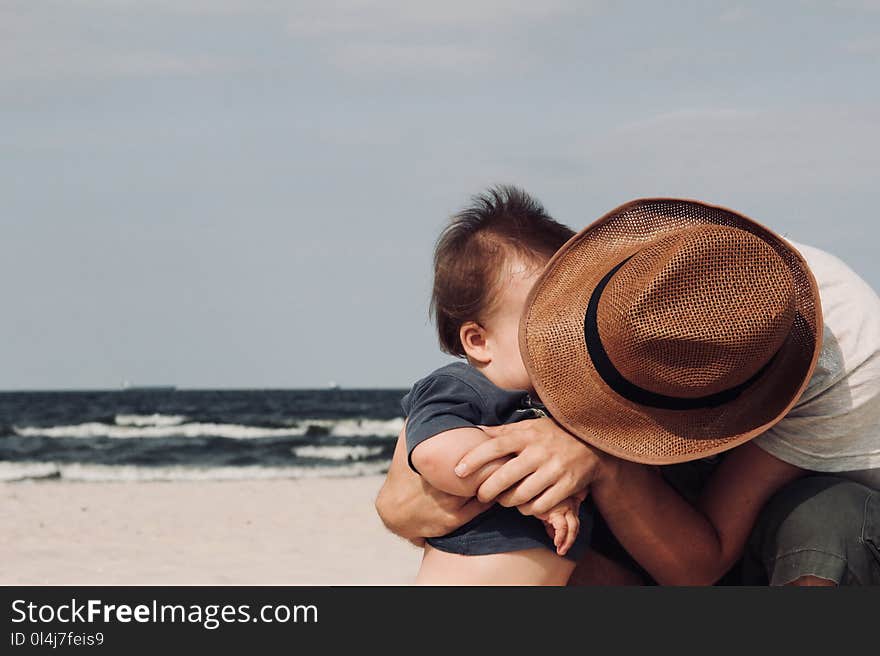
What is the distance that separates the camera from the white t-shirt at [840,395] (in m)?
2.18

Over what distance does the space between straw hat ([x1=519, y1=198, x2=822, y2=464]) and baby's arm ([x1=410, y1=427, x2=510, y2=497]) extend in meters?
0.18

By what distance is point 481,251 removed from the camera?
261 centimetres

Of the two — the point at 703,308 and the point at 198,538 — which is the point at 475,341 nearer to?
the point at 703,308

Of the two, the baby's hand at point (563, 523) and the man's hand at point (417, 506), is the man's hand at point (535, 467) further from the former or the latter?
the man's hand at point (417, 506)

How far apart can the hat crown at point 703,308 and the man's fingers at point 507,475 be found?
0.32 meters

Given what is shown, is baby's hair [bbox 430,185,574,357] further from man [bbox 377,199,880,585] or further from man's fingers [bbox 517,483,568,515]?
man's fingers [bbox 517,483,568,515]

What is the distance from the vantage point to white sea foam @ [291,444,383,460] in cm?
2333

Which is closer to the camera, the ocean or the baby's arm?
the baby's arm

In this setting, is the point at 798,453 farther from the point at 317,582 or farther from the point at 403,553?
the point at 403,553

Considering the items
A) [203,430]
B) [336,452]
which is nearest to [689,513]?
[336,452]

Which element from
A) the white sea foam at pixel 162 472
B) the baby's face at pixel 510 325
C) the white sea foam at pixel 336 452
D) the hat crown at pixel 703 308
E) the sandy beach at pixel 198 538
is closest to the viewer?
the hat crown at pixel 703 308

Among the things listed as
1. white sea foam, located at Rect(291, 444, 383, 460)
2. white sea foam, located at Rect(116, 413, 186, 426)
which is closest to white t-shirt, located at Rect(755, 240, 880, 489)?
white sea foam, located at Rect(291, 444, 383, 460)

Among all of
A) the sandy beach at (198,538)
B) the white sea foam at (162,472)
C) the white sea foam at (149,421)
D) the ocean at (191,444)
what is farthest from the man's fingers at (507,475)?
the white sea foam at (149,421)

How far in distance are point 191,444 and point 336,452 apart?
3828mm
